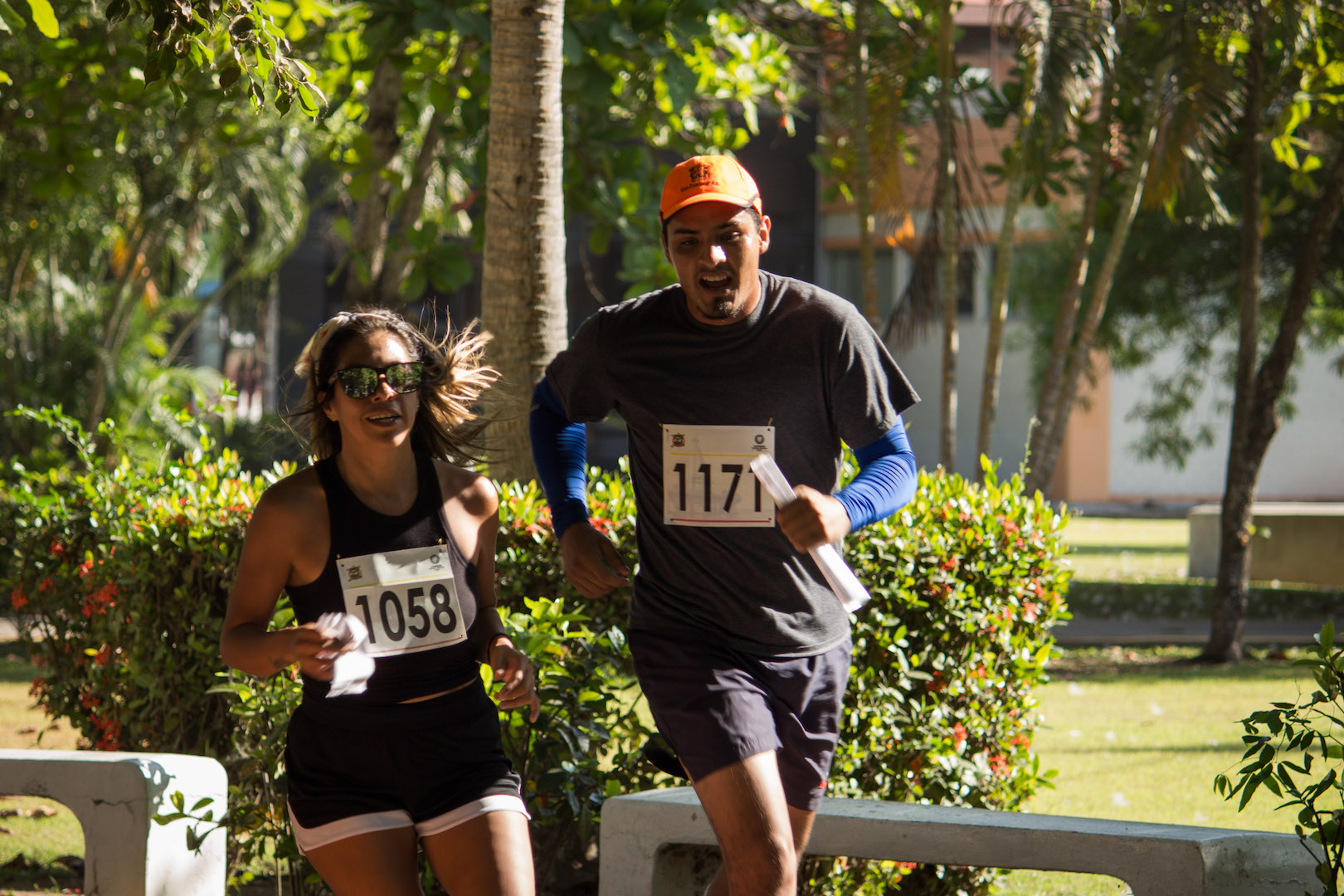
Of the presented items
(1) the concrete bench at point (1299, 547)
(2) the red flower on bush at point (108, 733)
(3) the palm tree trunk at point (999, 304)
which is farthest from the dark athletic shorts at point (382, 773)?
(1) the concrete bench at point (1299, 547)

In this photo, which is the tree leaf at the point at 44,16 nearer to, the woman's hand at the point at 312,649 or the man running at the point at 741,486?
the man running at the point at 741,486

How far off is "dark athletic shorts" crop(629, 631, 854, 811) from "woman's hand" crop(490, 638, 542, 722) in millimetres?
289

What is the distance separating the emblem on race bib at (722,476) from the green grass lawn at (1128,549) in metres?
9.62

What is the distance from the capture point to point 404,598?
2.95m

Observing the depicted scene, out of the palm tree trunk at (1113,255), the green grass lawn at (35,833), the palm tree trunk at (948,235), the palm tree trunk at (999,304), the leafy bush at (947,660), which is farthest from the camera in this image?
the palm tree trunk at (999,304)

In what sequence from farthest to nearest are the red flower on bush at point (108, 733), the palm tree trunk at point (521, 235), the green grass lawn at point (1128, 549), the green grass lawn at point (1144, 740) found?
the green grass lawn at point (1128, 549) → the green grass lawn at point (1144, 740) → the palm tree trunk at point (521, 235) → the red flower on bush at point (108, 733)

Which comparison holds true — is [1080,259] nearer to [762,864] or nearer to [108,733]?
[108,733]

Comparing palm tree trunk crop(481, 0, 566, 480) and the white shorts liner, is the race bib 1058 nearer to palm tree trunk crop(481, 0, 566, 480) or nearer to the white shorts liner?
the white shorts liner

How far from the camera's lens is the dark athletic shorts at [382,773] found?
113 inches

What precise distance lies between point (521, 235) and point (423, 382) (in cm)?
209

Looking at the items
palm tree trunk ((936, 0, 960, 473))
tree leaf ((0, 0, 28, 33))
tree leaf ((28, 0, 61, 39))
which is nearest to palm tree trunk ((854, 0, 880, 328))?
palm tree trunk ((936, 0, 960, 473))

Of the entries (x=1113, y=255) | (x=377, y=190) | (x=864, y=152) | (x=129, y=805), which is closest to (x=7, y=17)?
(x=129, y=805)

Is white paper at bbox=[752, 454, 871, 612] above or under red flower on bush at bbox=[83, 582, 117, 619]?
above

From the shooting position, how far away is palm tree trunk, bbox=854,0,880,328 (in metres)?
9.72
